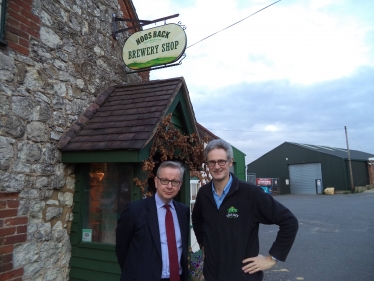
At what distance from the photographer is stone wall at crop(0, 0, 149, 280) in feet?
10.5

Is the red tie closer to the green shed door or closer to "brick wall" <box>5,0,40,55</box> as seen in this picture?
the green shed door

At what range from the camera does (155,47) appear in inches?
198

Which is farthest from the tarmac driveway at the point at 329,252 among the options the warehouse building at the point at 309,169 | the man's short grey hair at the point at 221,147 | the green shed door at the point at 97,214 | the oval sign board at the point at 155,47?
the warehouse building at the point at 309,169

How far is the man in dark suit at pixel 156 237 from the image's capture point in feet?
7.50

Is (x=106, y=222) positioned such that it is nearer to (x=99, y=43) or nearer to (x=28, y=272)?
(x=28, y=272)

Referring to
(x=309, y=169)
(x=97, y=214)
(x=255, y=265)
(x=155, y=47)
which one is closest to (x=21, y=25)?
(x=155, y=47)

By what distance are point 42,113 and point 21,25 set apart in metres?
1.05

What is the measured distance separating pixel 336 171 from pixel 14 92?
32.0 meters

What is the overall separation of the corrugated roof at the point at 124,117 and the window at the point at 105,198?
0.45 metres

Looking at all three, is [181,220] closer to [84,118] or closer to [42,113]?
[42,113]

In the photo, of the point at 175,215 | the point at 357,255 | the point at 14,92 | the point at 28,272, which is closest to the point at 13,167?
the point at 14,92

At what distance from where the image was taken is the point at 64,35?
13.5 feet

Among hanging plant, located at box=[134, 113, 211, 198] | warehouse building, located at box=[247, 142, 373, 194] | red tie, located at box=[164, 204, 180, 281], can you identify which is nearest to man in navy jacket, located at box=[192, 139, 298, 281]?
red tie, located at box=[164, 204, 180, 281]

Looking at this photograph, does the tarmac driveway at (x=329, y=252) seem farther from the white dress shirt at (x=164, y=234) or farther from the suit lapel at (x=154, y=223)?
the suit lapel at (x=154, y=223)
